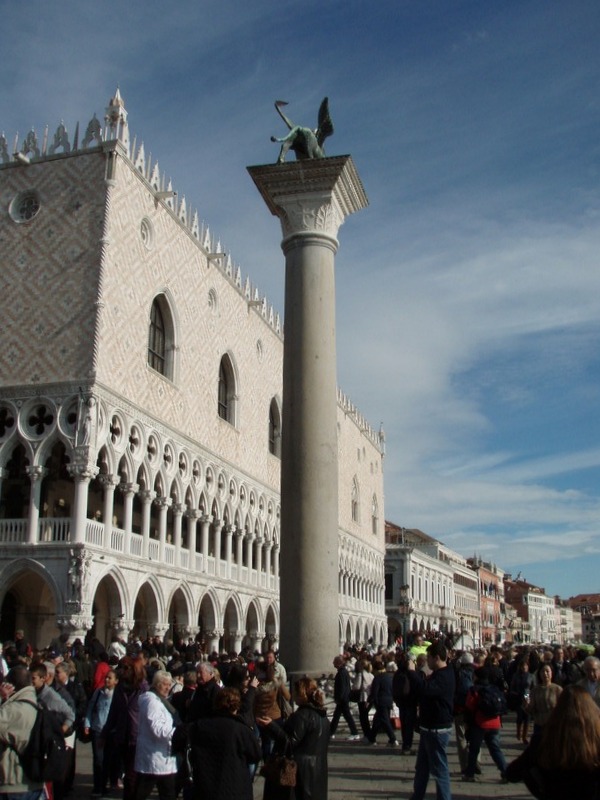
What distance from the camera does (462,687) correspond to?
Result: 9.12 meters

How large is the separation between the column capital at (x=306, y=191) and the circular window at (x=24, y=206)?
1115 centimetres

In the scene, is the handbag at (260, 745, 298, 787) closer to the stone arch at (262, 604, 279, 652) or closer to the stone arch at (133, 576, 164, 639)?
the stone arch at (133, 576, 164, 639)

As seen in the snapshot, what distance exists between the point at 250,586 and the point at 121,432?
1050 cm

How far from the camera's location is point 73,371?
1991 cm

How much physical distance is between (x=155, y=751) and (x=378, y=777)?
3.32m

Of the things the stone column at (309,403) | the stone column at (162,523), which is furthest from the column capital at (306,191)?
the stone column at (162,523)

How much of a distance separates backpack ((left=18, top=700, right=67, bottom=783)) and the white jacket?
0.91 m

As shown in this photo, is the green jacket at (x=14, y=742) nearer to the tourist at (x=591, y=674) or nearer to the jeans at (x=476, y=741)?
the tourist at (x=591, y=674)

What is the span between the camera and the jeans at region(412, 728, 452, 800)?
20.2 feet

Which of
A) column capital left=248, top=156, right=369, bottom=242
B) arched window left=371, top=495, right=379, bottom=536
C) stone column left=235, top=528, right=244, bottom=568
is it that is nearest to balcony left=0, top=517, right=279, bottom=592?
stone column left=235, top=528, right=244, bottom=568

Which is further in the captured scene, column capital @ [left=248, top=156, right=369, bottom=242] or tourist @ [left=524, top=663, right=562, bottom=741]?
column capital @ [left=248, top=156, right=369, bottom=242]

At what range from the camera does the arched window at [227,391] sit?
2917 centimetres

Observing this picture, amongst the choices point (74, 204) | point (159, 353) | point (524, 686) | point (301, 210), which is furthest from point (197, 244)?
point (524, 686)

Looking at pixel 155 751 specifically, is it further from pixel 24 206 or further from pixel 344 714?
pixel 24 206
